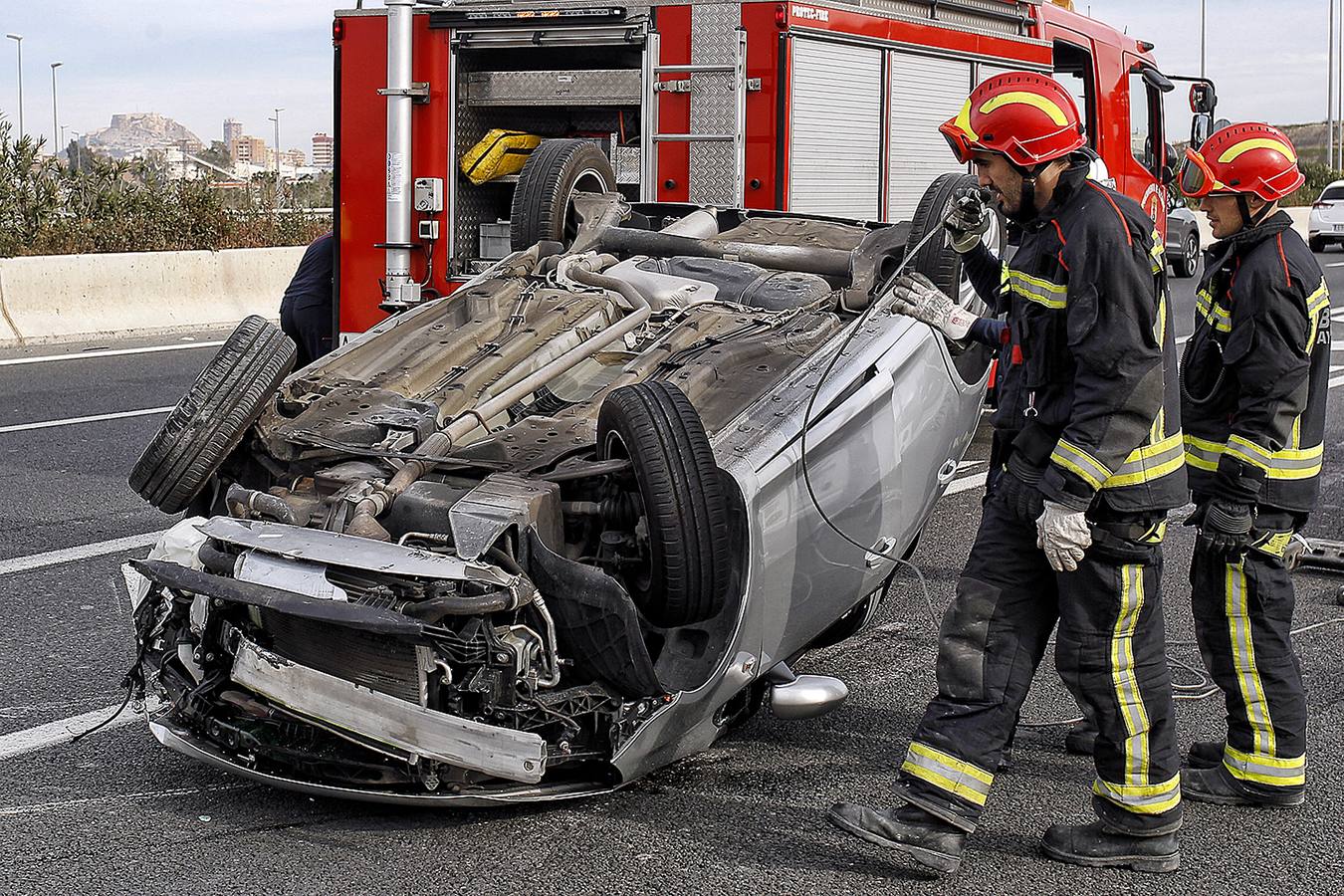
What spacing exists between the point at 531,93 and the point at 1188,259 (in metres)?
15.2

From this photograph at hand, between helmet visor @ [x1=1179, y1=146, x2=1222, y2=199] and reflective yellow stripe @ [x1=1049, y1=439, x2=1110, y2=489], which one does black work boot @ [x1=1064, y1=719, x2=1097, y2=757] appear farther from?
helmet visor @ [x1=1179, y1=146, x2=1222, y2=199]

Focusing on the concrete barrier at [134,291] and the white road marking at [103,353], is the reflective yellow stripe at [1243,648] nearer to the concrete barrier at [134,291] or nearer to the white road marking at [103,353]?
the white road marking at [103,353]

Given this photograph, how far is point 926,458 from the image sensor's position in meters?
4.78

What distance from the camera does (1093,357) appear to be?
3648mm

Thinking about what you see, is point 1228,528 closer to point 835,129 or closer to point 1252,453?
point 1252,453

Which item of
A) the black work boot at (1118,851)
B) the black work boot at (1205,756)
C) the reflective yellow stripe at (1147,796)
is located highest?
the reflective yellow stripe at (1147,796)

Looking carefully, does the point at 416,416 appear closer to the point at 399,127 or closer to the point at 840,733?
the point at 840,733

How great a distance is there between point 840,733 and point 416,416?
5.25ft

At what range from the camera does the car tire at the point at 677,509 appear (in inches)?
150

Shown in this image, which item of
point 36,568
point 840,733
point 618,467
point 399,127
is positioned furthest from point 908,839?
point 399,127

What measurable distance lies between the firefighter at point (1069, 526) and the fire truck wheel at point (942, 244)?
1216 mm

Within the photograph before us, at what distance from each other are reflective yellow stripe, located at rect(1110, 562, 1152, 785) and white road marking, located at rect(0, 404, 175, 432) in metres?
7.16

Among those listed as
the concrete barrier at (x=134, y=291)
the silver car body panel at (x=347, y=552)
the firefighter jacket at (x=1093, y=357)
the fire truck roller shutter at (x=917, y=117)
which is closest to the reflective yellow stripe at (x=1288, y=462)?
the firefighter jacket at (x=1093, y=357)

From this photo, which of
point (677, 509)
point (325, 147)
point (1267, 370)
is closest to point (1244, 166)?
point (1267, 370)
